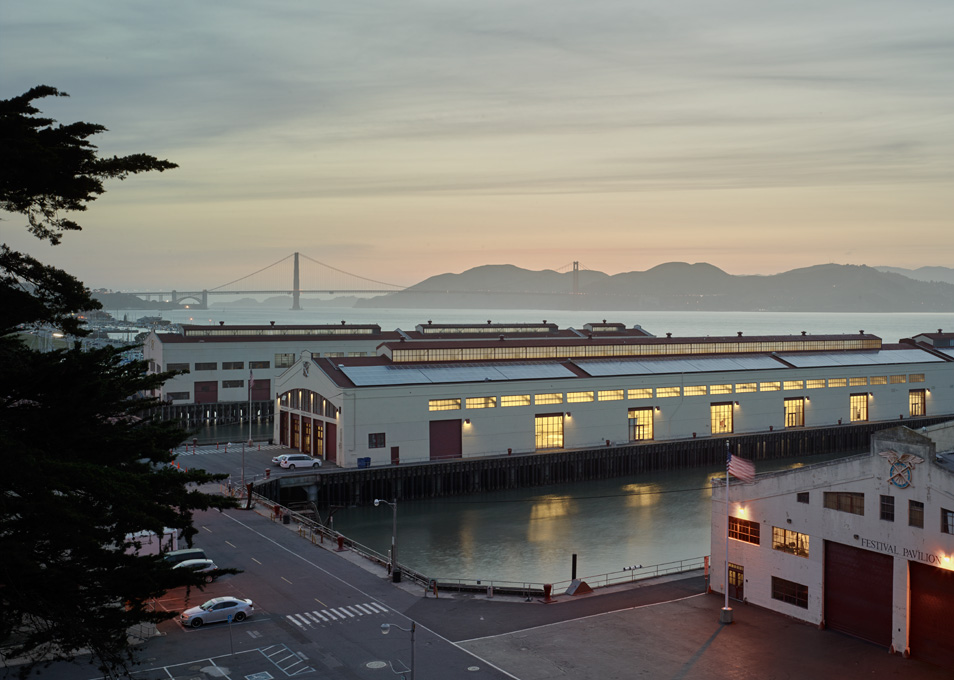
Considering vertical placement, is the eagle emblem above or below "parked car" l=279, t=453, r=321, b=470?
above

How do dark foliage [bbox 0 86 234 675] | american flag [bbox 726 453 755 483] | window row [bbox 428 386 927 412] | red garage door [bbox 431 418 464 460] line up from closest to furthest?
dark foliage [bbox 0 86 234 675], american flag [bbox 726 453 755 483], red garage door [bbox 431 418 464 460], window row [bbox 428 386 927 412]

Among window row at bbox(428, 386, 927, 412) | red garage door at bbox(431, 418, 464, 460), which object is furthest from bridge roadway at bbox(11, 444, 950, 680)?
window row at bbox(428, 386, 927, 412)

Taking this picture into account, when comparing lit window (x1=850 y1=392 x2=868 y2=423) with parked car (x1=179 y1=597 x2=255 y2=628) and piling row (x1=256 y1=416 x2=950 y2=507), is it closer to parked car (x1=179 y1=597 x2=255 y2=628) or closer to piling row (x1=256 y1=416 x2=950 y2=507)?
piling row (x1=256 y1=416 x2=950 y2=507)

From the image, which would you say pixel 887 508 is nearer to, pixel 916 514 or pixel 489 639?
pixel 916 514

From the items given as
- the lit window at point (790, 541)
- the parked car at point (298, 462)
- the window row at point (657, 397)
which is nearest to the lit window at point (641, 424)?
the window row at point (657, 397)

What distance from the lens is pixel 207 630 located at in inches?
1470

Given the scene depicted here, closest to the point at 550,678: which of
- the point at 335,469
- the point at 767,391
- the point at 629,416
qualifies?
the point at 335,469

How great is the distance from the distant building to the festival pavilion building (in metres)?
38.7

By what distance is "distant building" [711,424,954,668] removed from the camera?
34.6m

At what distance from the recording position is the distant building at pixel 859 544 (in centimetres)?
3456

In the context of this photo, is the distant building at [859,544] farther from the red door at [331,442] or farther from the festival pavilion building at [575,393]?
the red door at [331,442]

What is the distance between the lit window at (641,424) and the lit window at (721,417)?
25.8ft

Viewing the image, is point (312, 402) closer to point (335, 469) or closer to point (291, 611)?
point (335, 469)

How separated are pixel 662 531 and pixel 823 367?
45.5 metres
